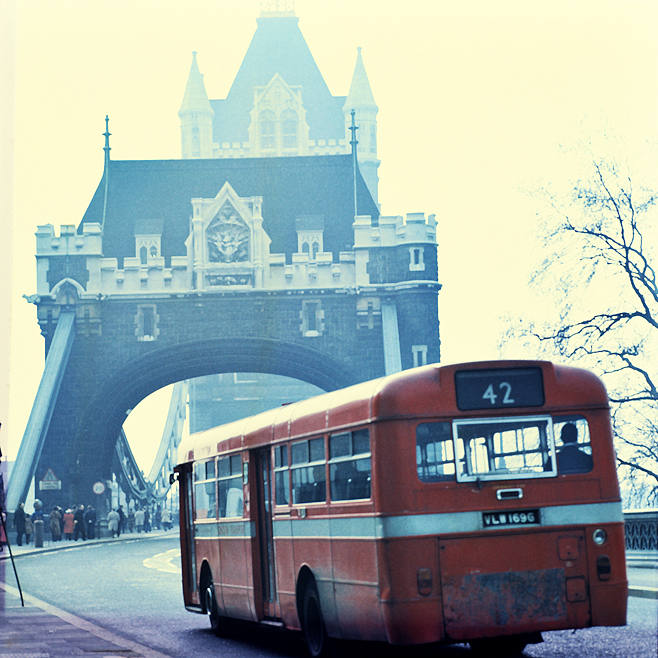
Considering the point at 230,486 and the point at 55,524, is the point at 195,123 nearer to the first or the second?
the point at 55,524

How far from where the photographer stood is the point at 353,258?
5381cm

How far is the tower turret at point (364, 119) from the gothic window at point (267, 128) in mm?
4373

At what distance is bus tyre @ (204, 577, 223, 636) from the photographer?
13.5 metres

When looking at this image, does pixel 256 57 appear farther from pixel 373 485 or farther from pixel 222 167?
pixel 373 485

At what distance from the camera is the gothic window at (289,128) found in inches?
3022

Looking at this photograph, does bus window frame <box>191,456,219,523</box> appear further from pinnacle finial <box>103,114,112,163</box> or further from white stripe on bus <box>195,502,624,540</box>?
pinnacle finial <box>103,114,112,163</box>


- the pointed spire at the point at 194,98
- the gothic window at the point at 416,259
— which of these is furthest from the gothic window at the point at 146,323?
the pointed spire at the point at 194,98

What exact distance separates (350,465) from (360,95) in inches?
2723

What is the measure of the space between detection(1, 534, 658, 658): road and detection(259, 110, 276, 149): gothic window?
52.0m

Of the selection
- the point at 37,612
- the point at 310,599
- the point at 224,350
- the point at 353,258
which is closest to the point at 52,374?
the point at 224,350

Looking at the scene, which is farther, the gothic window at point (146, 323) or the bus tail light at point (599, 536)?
the gothic window at point (146, 323)

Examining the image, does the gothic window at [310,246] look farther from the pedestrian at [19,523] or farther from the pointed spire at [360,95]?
the pointed spire at [360,95]

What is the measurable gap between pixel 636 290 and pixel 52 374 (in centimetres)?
3089

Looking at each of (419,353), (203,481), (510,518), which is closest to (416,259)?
(419,353)
